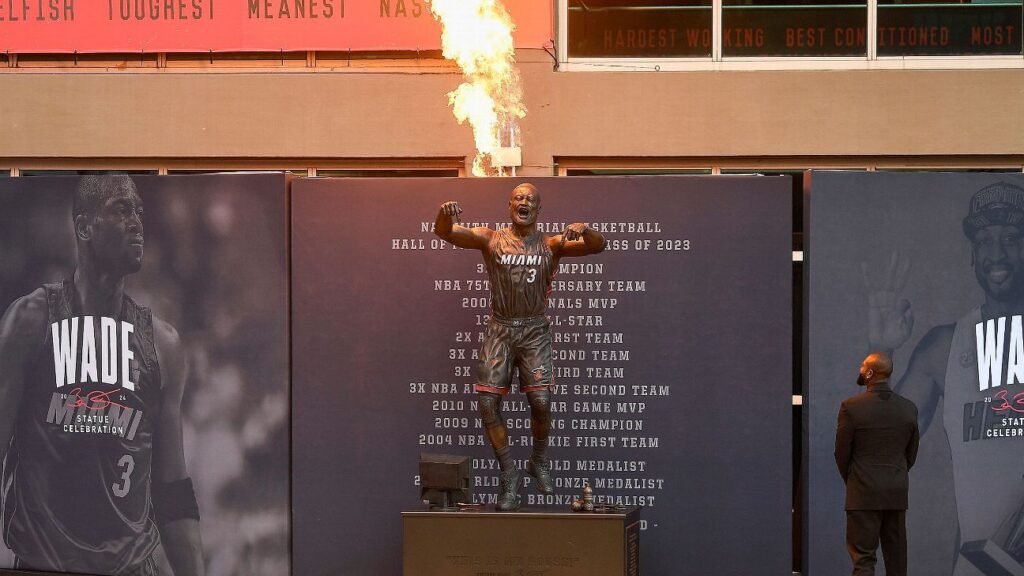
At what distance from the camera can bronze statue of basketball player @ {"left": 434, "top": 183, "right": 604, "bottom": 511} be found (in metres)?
8.87

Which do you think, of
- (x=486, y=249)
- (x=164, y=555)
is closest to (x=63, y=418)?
(x=164, y=555)

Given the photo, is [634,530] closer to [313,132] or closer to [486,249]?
[486,249]

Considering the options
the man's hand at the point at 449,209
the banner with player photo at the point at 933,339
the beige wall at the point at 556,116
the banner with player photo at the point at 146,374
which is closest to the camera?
the man's hand at the point at 449,209

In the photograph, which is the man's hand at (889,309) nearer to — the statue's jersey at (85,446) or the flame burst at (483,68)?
the flame burst at (483,68)

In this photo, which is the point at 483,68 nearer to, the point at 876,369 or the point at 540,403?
the point at 540,403

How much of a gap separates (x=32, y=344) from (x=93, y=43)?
416 centimetres

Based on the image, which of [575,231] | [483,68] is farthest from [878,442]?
[483,68]

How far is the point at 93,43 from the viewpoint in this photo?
13211 mm

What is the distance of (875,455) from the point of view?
855cm

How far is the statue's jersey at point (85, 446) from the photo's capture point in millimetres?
9898

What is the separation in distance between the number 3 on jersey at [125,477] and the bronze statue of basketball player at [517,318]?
271 centimetres

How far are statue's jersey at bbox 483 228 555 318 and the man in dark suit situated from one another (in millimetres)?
2039

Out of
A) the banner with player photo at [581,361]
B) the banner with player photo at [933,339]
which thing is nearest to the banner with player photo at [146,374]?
the banner with player photo at [581,361]

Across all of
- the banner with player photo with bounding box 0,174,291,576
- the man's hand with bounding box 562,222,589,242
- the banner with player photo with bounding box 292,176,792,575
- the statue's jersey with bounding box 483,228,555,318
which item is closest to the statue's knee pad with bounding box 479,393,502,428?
the statue's jersey with bounding box 483,228,555,318
